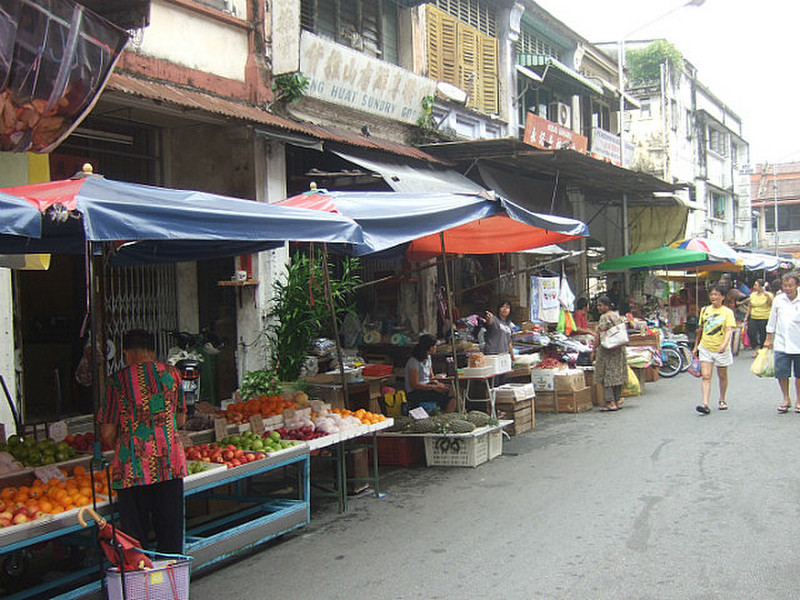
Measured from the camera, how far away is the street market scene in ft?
15.5

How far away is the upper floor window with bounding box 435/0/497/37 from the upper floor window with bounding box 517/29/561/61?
1.13 meters

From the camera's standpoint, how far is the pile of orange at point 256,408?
6.57 metres

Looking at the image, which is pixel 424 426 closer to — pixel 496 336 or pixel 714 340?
pixel 496 336

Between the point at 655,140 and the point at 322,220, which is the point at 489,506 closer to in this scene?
the point at 322,220

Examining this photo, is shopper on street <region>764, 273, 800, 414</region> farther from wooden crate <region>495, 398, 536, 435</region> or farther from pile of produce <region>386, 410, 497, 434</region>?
pile of produce <region>386, 410, 497, 434</region>

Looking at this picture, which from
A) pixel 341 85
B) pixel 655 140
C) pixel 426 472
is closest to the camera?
pixel 426 472

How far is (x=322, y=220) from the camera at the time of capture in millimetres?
5633

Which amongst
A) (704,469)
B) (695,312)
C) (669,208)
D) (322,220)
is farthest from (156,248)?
(695,312)

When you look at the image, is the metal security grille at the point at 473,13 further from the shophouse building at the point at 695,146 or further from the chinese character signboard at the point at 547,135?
the shophouse building at the point at 695,146

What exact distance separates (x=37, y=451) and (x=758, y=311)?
54.7 ft

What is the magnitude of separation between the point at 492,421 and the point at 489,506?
2.01 m

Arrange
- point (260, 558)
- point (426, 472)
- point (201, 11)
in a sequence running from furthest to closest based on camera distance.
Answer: point (201, 11), point (426, 472), point (260, 558)

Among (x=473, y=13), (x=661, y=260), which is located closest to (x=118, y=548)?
(x=473, y=13)

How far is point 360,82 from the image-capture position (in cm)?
1204
